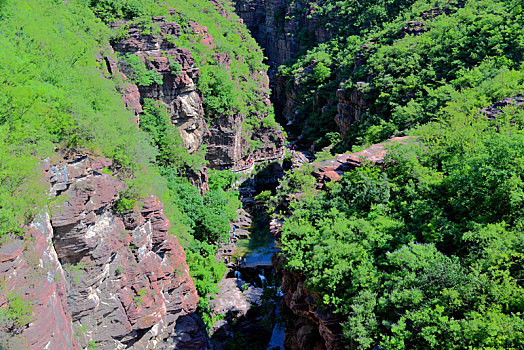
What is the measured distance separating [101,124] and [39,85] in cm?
357

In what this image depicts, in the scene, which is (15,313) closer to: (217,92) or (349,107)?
(217,92)

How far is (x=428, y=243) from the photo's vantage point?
17641 millimetres

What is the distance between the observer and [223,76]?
51.1m

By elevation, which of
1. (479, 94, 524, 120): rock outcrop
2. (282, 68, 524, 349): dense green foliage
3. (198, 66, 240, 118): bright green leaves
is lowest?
(282, 68, 524, 349): dense green foliage

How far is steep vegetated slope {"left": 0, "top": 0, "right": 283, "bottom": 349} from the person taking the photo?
14594 millimetres

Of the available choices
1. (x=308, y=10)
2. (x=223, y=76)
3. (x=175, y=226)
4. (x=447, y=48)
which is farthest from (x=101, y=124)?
(x=308, y=10)

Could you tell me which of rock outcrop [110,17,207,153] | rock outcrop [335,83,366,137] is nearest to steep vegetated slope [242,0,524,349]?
rock outcrop [335,83,366,137]

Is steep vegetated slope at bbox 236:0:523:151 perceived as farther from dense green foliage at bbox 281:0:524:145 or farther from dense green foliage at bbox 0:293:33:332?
dense green foliage at bbox 0:293:33:332

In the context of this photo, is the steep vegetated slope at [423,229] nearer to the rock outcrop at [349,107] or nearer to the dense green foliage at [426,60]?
the dense green foliage at [426,60]

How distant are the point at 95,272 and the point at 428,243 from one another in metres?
16.5

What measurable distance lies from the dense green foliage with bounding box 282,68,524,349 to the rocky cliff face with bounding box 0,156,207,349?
9.19 meters

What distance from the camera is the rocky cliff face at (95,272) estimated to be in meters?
14.3

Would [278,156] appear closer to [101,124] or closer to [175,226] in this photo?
[175,226]

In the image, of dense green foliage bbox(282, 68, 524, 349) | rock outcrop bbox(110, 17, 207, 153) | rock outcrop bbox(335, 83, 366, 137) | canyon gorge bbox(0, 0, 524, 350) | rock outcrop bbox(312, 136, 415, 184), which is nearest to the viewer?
dense green foliage bbox(282, 68, 524, 349)
